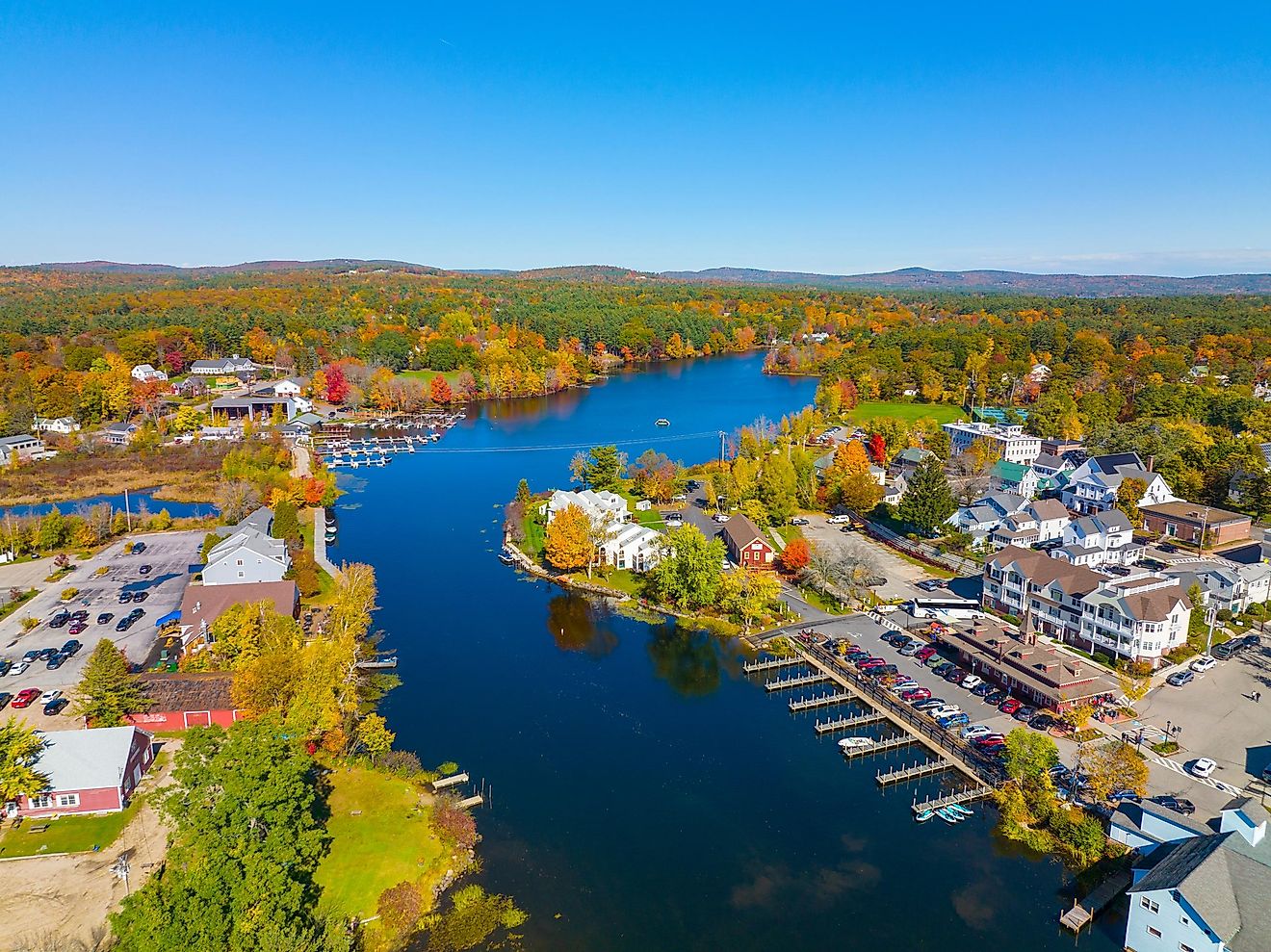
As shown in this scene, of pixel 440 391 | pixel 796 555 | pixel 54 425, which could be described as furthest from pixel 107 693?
pixel 440 391

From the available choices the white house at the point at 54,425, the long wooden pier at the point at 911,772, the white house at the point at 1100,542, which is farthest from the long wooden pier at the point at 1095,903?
the white house at the point at 54,425

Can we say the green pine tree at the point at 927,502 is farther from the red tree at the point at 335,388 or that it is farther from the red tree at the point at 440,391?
the red tree at the point at 335,388

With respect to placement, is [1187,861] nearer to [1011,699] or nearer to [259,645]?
[1011,699]

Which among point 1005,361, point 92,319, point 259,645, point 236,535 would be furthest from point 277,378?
point 1005,361

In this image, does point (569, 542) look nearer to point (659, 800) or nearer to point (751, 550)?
point (751, 550)

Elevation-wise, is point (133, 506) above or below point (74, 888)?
above

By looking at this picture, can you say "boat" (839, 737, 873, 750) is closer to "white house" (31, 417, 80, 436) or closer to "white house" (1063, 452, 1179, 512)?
"white house" (1063, 452, 1179, 512)
